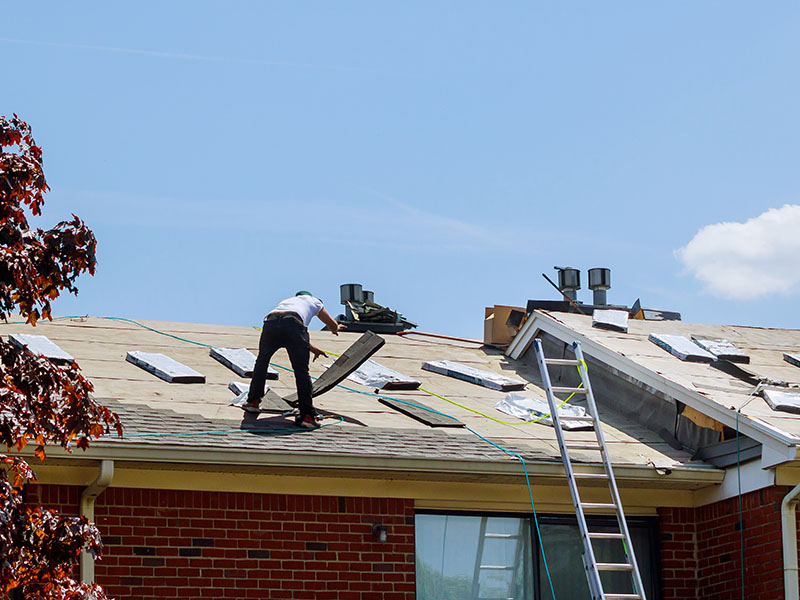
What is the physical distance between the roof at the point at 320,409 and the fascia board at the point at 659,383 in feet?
1.44

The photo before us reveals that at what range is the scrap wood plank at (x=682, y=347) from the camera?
11781mm

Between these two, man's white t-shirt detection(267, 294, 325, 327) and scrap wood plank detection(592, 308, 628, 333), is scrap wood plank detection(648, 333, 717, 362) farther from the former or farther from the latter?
man's white t-shirt detection(267, 294, 325, 327)

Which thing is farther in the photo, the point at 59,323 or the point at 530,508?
the point at 59,323

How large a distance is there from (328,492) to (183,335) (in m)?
4.20

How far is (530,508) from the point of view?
985 cm

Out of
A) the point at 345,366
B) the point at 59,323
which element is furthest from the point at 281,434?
the point at 59,323

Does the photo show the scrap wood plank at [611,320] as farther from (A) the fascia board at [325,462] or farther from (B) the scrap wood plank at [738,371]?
A: (A) the fascia board at [325,462]

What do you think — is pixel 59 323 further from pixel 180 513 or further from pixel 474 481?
pixel 474 481

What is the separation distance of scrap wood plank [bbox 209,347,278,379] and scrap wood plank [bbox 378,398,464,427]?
129 centimetres

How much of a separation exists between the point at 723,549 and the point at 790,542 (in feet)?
2.68

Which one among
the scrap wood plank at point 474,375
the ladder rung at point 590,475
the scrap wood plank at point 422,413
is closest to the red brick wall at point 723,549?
the ladder rung at point 590,475

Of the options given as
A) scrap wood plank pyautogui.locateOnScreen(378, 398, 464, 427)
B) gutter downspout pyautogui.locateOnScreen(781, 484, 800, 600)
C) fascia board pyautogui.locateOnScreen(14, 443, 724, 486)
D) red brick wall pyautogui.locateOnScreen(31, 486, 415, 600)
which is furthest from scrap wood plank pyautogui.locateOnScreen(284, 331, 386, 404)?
gutter downspout pyautogui.locateOnScreen(781, 484, 800, 600)

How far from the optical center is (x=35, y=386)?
5.23 metres

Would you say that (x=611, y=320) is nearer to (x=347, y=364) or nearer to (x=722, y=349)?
(x=722, y=349)
